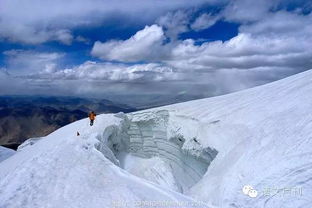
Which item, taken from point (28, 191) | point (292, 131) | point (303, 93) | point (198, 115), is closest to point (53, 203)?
point (28, 191)

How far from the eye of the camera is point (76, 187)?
11.2 metres

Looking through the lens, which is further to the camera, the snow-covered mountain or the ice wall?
the ice wall

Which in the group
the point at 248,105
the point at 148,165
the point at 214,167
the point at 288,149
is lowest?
the point at 148,165

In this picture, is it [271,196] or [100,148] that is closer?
[271,196]

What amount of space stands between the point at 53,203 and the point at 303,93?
48.0ft

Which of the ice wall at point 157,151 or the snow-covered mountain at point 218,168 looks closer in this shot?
the snow-covered mountain at point 218,168

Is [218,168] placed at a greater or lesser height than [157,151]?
greater

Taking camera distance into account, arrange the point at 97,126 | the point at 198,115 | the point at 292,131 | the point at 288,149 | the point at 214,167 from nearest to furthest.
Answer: the point at 288,149, the point at 292,131, the point at 214,167, the point at 198,115, the point at 97,126

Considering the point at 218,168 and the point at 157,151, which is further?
the point at 157,151

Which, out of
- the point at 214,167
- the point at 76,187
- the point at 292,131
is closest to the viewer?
the point at 76,187

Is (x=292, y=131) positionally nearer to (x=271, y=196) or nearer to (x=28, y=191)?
(x=271, y=196)

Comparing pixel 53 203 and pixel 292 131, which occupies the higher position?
pixel 292 131

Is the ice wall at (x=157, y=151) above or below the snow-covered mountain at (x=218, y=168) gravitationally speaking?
below

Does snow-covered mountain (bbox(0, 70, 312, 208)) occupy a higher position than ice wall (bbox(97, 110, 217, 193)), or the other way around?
snow-covered mountain (bbox(0, 70, 312, 208))
